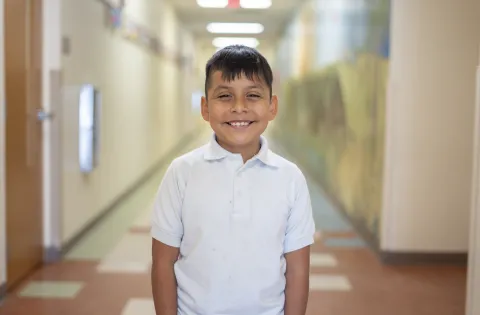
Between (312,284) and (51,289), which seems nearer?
(51,289)

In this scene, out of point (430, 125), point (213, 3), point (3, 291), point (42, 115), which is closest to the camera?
point (3, 291)

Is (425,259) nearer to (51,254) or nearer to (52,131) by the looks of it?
(51,254)

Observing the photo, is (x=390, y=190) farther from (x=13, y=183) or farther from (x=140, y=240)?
(x=13, y=183)

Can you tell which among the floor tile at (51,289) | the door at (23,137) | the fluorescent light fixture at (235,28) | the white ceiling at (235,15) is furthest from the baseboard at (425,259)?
the fluorescent light fixture at (235,28)

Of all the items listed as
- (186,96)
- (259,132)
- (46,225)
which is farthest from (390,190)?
(186,96)

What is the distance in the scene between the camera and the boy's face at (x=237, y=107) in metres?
1.40

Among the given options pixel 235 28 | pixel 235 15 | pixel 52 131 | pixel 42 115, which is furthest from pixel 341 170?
pixel 235 28

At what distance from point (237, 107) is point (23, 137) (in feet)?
9.18

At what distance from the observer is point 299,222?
1459 mm

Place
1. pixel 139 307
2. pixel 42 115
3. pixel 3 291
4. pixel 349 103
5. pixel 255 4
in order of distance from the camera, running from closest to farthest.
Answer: pixel 139 307 < pixel 3 291 < pixel 42 115 < pixel 349 103 < pixel 255 4

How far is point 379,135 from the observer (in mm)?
4680

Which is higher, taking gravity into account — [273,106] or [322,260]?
[273,106]

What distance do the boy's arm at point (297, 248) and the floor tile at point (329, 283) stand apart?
2.40 meters

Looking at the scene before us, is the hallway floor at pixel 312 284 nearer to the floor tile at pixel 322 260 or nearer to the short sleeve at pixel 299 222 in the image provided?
the floor tile at pixel 322 260
